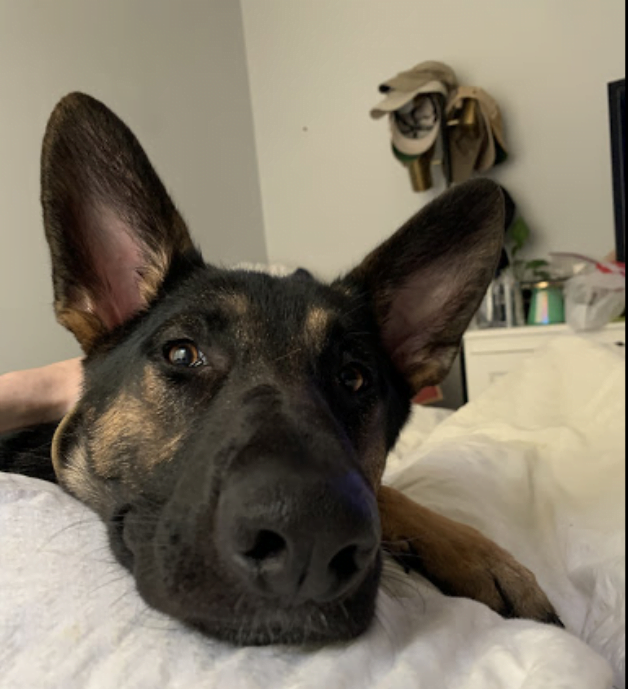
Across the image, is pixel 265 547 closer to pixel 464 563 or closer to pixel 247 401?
pixel 247 401

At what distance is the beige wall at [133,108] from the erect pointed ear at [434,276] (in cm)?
238

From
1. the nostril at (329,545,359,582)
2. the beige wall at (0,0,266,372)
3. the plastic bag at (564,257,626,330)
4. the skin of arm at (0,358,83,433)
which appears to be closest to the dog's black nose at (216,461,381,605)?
the nostril at (329,545,359,582)

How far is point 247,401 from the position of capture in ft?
3.15

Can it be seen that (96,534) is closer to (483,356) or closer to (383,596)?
(383,596)

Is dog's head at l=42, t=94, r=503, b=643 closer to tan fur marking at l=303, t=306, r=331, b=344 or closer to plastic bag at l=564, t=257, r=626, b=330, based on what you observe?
tan fur marking at l=303, t=306, r=331, b=344

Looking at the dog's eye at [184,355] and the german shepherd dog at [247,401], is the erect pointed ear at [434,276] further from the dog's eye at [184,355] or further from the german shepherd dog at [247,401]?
the dog's eye at [184,355]

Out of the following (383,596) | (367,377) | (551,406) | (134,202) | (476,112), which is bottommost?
(551,406)

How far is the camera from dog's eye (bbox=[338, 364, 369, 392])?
1263 millimetres

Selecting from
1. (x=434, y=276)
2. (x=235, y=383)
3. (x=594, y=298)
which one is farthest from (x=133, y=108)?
(x=235, y=383)

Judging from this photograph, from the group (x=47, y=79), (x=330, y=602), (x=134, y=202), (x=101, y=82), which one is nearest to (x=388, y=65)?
(x=101, y=82)

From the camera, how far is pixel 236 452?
812 mm

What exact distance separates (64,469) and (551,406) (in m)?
1.55

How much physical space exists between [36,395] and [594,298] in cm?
262

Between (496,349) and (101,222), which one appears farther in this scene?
(496,349)
